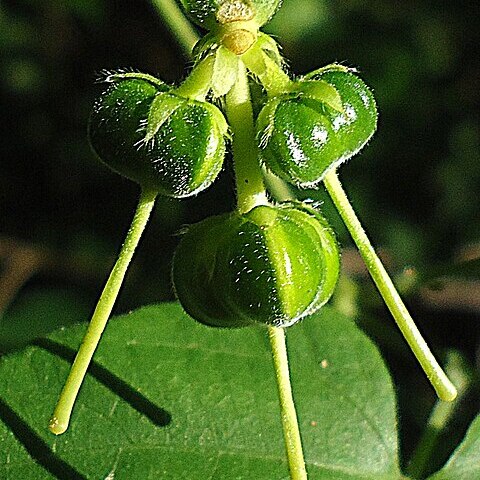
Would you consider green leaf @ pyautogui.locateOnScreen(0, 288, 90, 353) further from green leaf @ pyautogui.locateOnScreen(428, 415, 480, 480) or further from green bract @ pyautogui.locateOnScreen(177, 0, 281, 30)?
green bract @ pyautogui.locateOnScreen(177, 0, 281, 30)

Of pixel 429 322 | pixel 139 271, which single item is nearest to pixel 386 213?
pixel 429 322

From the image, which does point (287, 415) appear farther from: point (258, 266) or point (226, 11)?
point (226, 11)

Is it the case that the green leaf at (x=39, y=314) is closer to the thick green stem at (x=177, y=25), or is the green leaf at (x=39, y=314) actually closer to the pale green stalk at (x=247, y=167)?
the thick green stem at (x=177, y=25)

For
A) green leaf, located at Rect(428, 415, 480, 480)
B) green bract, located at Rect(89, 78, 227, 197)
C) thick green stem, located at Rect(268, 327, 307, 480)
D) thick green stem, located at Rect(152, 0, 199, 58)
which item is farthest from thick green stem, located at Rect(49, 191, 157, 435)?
thick green stem, located at Rect(152, 0, 199, 58)

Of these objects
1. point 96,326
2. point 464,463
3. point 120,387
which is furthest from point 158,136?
point 464,463

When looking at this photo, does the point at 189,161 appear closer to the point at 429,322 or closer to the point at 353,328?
the point at 353,328
